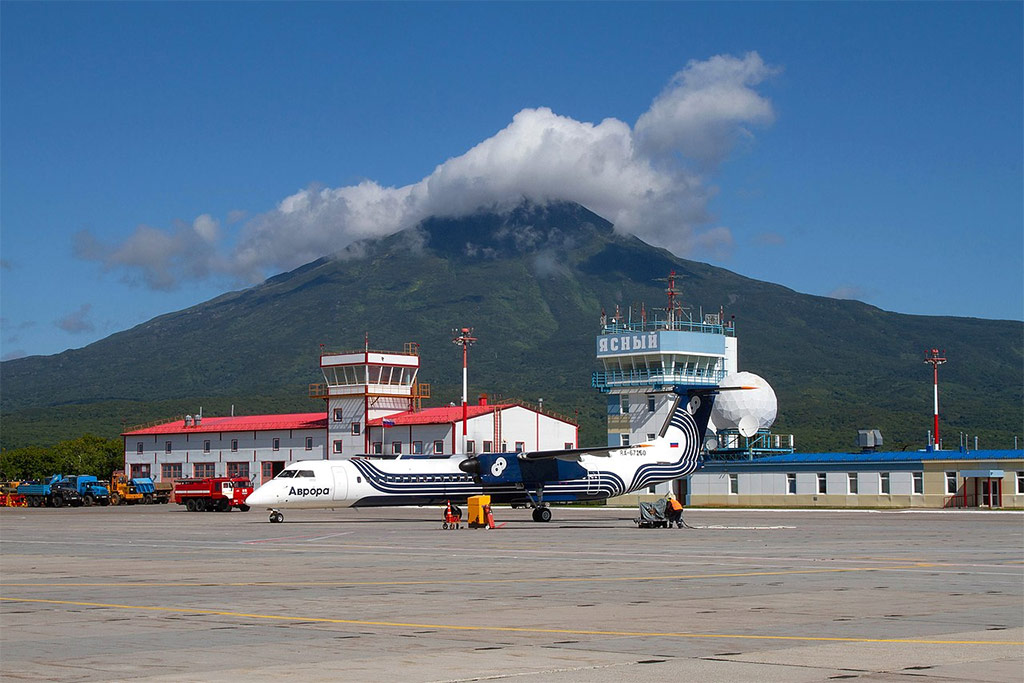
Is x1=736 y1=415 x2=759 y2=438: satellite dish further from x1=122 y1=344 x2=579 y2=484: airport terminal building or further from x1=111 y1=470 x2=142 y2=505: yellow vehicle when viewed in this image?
x1=111 y1=470 x2=142 y2=505: yellow vehicle

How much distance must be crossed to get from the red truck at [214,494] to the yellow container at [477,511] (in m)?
33.8

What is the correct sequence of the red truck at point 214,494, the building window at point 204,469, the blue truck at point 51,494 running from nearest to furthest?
the red truck at point 214,494 < the blue truck at point 51,494 < the building window at point 204,469

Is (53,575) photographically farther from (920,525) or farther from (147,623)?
(920,525)

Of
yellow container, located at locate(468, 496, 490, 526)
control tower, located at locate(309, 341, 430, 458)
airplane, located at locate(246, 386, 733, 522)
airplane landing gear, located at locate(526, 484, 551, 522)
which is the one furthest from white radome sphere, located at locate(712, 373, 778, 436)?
yellow container, located at locate(468, 496, 490, 526)

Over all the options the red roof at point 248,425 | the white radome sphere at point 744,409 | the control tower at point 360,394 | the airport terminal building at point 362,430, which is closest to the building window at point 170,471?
the airport terminal building at point 362,430

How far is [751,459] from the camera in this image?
293ft

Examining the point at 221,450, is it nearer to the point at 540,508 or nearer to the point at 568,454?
the point at 540,508

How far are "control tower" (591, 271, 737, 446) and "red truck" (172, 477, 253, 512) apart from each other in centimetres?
3004

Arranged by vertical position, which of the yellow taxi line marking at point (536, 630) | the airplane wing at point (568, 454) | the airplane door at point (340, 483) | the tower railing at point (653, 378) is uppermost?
the tower railing at point (653, 378)

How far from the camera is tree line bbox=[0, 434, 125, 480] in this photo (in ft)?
429

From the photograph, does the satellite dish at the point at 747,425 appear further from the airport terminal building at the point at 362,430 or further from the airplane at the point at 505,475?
the airplane at the point at 505,475

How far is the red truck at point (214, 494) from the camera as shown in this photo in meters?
82.2

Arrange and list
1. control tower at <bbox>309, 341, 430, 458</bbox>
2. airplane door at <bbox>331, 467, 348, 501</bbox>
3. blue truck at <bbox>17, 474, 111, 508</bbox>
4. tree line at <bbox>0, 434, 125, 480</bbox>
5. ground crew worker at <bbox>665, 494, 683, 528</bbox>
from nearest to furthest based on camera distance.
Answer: ground crew worker at <bbox>665, 494, 683, 528</bbox>
airplane door at <bbox>331, 467, 348, 501</bbox>
blue truck at <bbox>17, 474, 111, 508</bbox>
control tower at <bbox>309, 341, 430, 458</bbox>
tree line at <bbox>0, 434, 125, 480</bbox>

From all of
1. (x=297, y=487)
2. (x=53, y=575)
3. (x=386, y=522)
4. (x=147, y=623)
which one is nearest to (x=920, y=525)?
(x=386, y=522)
